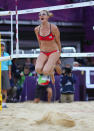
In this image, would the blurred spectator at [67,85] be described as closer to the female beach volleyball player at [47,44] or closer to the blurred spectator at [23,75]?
the blurred spectator at [23,75]

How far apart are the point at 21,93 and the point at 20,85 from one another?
0.20 metres

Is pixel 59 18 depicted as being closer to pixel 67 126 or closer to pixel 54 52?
pixel 54 52

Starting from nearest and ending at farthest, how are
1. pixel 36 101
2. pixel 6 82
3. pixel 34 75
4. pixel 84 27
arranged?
pixel 6 82 < pixel 36 101 < pixel 34 75 < pixel 84 27

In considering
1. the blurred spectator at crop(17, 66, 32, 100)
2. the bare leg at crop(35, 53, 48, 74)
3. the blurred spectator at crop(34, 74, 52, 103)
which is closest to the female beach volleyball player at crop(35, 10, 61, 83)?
the bare leg at crop(35, 53, 48, 74)

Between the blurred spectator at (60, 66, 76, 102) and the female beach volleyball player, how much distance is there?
2.36 m

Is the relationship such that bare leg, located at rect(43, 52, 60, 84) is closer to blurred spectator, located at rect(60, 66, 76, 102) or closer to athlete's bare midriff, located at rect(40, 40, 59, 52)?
athlete's bare midriff, located at rect(40, 40, 59, 52)

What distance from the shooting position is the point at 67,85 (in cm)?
684

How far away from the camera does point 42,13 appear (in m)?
4.36

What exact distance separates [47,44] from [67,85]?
253cm

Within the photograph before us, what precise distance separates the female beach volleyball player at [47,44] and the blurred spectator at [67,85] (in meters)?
2.36

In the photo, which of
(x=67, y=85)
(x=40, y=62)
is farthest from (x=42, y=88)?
(x=40, y=62)

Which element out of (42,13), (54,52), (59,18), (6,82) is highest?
(59,18)

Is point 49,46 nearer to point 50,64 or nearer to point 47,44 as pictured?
point 47,44

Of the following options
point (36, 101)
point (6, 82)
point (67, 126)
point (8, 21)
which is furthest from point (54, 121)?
point (8, 21)
